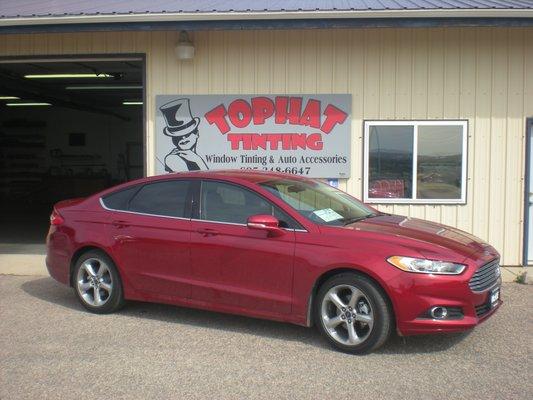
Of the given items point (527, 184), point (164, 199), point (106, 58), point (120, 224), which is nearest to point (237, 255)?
point (164, 199)

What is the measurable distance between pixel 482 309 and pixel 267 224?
6.58ft

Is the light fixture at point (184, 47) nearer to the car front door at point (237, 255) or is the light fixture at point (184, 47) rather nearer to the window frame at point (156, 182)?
the window frame at point (156, 182)

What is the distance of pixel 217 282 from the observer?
5.68 metres

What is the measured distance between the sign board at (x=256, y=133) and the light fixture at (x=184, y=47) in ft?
2.10

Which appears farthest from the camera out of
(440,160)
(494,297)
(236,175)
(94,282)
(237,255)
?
(440,160)

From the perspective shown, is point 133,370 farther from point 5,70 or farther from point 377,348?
point 5,70

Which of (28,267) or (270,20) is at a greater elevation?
(270,20)

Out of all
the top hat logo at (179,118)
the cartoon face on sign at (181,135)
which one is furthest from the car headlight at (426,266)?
the top hat logo at (179,118)

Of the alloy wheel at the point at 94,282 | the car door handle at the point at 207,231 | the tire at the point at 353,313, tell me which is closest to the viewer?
the tire at the point at 353,313

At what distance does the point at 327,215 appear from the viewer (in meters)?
5.64

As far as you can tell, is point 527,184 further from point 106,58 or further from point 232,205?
point 106,58

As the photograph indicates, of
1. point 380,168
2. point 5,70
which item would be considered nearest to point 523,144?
point 380,168

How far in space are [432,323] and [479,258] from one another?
2.51ft

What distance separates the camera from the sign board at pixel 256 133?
353 inches
